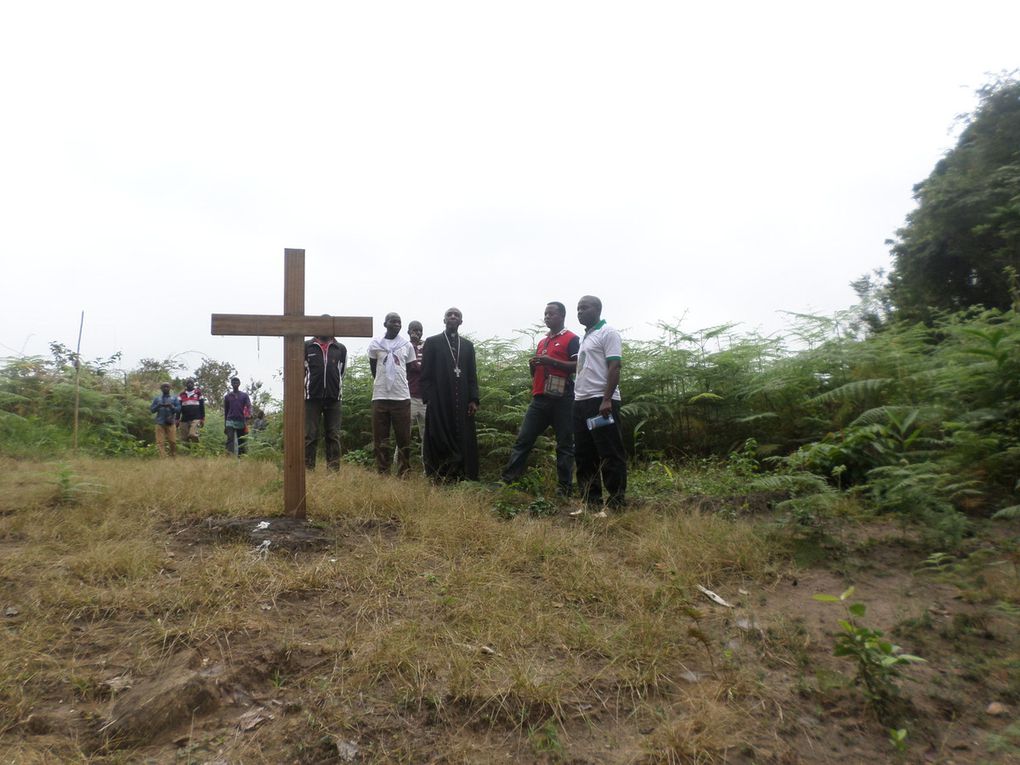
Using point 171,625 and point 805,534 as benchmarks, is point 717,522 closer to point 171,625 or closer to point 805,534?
point 805,534

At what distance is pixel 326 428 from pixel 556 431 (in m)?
2.79

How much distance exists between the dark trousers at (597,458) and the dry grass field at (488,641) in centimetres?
64

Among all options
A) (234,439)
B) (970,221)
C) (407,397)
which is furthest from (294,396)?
(970,221)

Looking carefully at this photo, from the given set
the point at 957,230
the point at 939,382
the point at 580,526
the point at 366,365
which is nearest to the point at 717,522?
the point at 580,526

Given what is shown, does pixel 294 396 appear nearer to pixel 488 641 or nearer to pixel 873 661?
pixel 488 641

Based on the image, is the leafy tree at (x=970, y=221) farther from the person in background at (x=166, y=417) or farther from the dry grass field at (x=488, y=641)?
the person in background at (x=166, y=417)

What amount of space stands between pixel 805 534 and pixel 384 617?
2630mm

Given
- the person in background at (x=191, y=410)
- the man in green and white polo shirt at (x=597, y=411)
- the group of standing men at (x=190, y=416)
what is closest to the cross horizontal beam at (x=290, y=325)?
the man in green and white polo shirt at (x=597, y=411)

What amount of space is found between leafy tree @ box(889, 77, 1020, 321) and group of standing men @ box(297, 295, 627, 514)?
13081 millimetres

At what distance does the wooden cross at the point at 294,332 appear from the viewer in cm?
502

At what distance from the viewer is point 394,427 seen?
24.1 feet

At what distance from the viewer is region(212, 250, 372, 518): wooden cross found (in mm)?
5020

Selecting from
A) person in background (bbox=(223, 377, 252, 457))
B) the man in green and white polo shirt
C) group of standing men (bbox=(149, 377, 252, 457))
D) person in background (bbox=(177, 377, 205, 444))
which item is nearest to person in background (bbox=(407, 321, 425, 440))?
the man in green and white polo shirt

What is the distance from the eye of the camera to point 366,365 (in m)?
10.6
